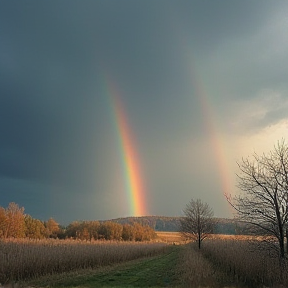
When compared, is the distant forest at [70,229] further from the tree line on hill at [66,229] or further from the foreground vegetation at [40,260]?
the foreground vegetation at [40,260]

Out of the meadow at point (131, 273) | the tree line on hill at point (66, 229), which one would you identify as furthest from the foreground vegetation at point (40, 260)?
the tree line on hill at point (66, 229)

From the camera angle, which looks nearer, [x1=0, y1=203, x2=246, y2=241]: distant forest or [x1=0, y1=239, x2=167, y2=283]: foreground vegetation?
[x1=0, y1=239, x2=167, y2=283]: foreground vegetation

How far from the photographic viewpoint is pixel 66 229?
9206 cm

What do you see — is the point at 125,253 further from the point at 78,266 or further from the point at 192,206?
the point at 192,206

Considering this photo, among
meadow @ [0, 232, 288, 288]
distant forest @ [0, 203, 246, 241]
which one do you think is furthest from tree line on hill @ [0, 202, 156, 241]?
meadow @ [0, 232, 288, 288]

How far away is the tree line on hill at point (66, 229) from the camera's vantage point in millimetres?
57625

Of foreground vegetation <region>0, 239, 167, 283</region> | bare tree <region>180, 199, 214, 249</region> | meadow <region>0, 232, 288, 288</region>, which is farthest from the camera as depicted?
bare tree <region>180, 199, 214, 249</region>

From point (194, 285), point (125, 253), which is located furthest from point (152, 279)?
point (125, 253)

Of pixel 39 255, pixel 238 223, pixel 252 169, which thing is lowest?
pixel 39 255

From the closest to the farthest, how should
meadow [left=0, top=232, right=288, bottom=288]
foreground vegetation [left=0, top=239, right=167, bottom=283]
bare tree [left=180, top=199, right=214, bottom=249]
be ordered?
meadow [left=0, top=232, right=288, bottom=288] < foreground vegetation [left=0, top=239, right=167, bottom=283] < bare tree [left=180, top=199, right=214, bottom=249]

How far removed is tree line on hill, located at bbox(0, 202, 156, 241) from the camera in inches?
2269

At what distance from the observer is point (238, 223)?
56.2 ft

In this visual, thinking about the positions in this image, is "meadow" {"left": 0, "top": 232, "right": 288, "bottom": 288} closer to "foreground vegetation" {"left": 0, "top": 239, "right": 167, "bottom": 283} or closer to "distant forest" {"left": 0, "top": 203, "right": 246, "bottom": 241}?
"foreground vegetation" {"left": 0, "top": 239, "right": 167, "bottom": 283}

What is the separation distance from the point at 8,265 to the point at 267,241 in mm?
16399
